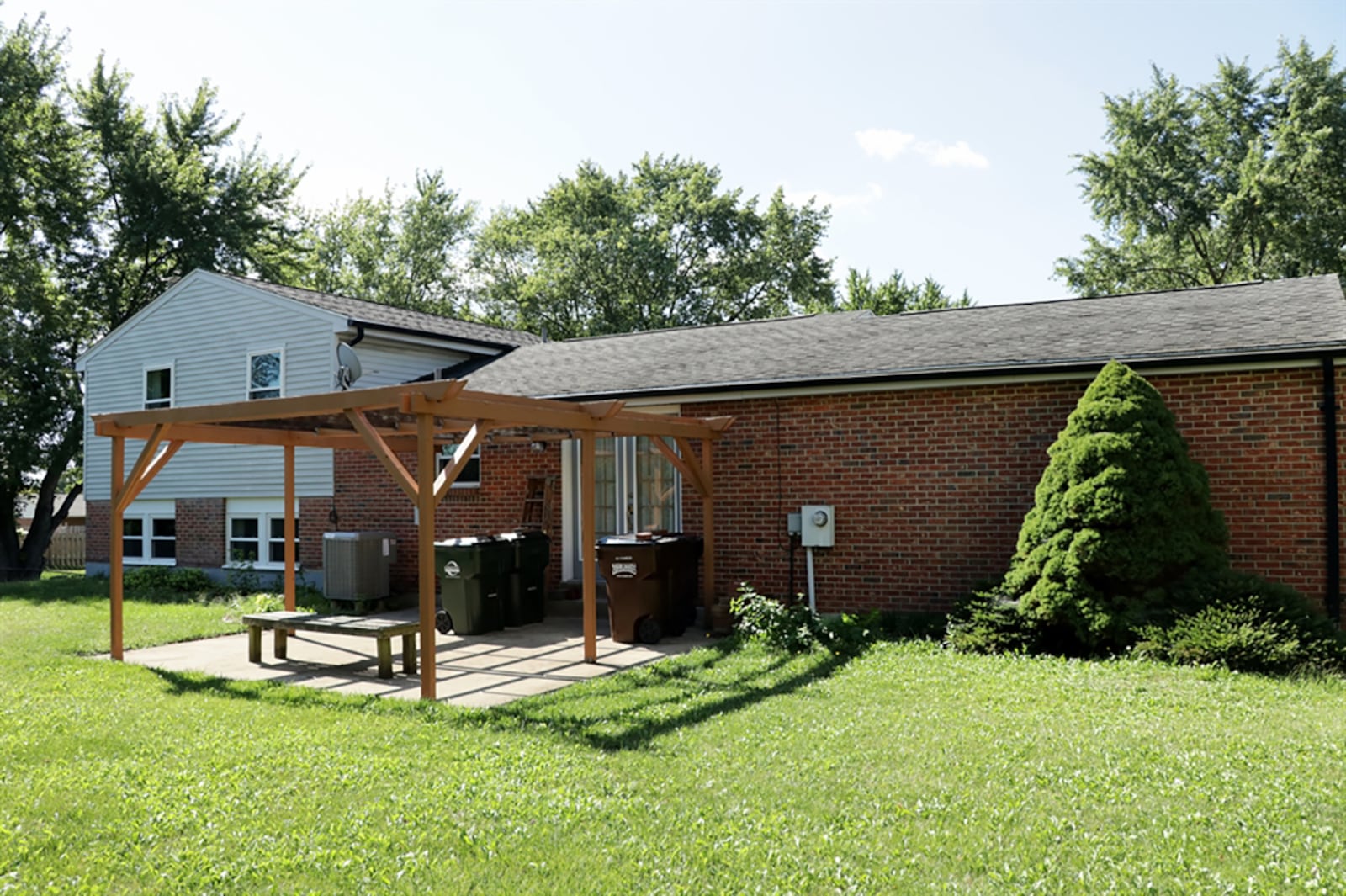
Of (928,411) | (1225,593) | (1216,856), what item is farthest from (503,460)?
(1216,856)

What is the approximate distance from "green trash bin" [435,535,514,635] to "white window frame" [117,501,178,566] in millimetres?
9529

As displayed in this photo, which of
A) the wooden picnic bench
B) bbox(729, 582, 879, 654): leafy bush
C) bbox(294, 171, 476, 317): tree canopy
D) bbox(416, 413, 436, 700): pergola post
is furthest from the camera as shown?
bbox(294, 171, 476, 317): tree canopy

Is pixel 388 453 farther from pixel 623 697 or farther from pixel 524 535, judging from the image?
pixel 524 535

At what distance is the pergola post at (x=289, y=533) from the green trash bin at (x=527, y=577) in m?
2.41

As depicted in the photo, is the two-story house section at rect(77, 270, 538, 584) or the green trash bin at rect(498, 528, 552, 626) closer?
the green trash bin at rect(498, 528, 552, 626)

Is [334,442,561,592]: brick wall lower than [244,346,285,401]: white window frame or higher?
lower

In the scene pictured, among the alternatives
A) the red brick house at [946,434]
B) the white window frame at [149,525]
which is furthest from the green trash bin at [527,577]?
the white window frame at [149,525]

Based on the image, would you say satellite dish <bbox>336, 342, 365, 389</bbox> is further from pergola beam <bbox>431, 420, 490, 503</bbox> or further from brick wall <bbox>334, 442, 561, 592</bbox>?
pergola beam <bbox>431, 420, 490, 503</bbox>

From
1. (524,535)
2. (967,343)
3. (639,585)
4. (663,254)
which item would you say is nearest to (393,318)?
(524,535)

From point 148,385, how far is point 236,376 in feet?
8.53

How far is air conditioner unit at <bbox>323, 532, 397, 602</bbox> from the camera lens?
1375 cm

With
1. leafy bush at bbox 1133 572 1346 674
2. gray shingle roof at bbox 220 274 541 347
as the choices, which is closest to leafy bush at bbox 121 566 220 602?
gray shingle roof at bbox 220 274 541 347

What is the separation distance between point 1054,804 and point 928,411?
20.6 feet

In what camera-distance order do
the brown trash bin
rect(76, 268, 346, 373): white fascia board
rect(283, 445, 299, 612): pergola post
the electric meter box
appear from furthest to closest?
rect(76, 268, 346, 373): white fascia board → rect(283, 445, 299, 612): pergola post → the electric meter box → the brown trash bin
